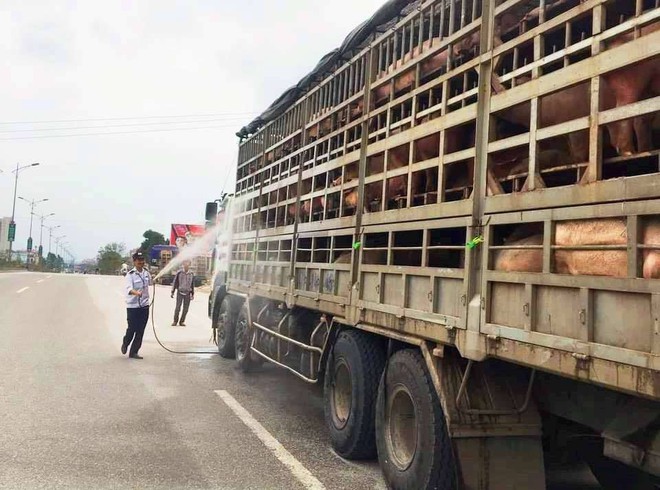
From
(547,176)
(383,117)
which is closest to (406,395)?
(547,176)

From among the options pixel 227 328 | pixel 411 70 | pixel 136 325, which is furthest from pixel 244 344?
pixel 411 70

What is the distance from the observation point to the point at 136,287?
9359mm

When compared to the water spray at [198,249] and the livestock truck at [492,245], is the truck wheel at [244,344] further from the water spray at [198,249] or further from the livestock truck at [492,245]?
the livestock truck at [492,245]

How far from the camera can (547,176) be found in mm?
2861

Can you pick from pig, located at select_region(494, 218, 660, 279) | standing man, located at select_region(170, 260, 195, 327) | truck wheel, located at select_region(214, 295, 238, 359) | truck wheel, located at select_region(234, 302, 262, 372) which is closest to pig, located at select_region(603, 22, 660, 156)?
pig, located at select_region(494, 218, 660, 279)

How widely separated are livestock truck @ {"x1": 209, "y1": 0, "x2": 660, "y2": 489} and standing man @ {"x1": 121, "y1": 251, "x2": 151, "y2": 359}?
4.49m

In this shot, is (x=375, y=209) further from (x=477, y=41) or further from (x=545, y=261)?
(x=545, y=261)

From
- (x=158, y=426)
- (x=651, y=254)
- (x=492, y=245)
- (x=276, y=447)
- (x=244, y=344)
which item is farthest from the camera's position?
(x=244, y=344)

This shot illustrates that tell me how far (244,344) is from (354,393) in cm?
375

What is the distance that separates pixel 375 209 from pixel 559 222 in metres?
2.00

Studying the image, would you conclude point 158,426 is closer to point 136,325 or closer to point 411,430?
point 411,430

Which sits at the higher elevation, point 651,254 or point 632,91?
point 632,91

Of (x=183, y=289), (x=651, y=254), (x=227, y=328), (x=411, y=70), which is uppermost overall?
(x=411, y=70)

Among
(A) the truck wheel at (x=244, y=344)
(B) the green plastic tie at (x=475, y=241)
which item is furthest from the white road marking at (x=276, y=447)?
(B) the green plastic tie at (x=475, y=241)
